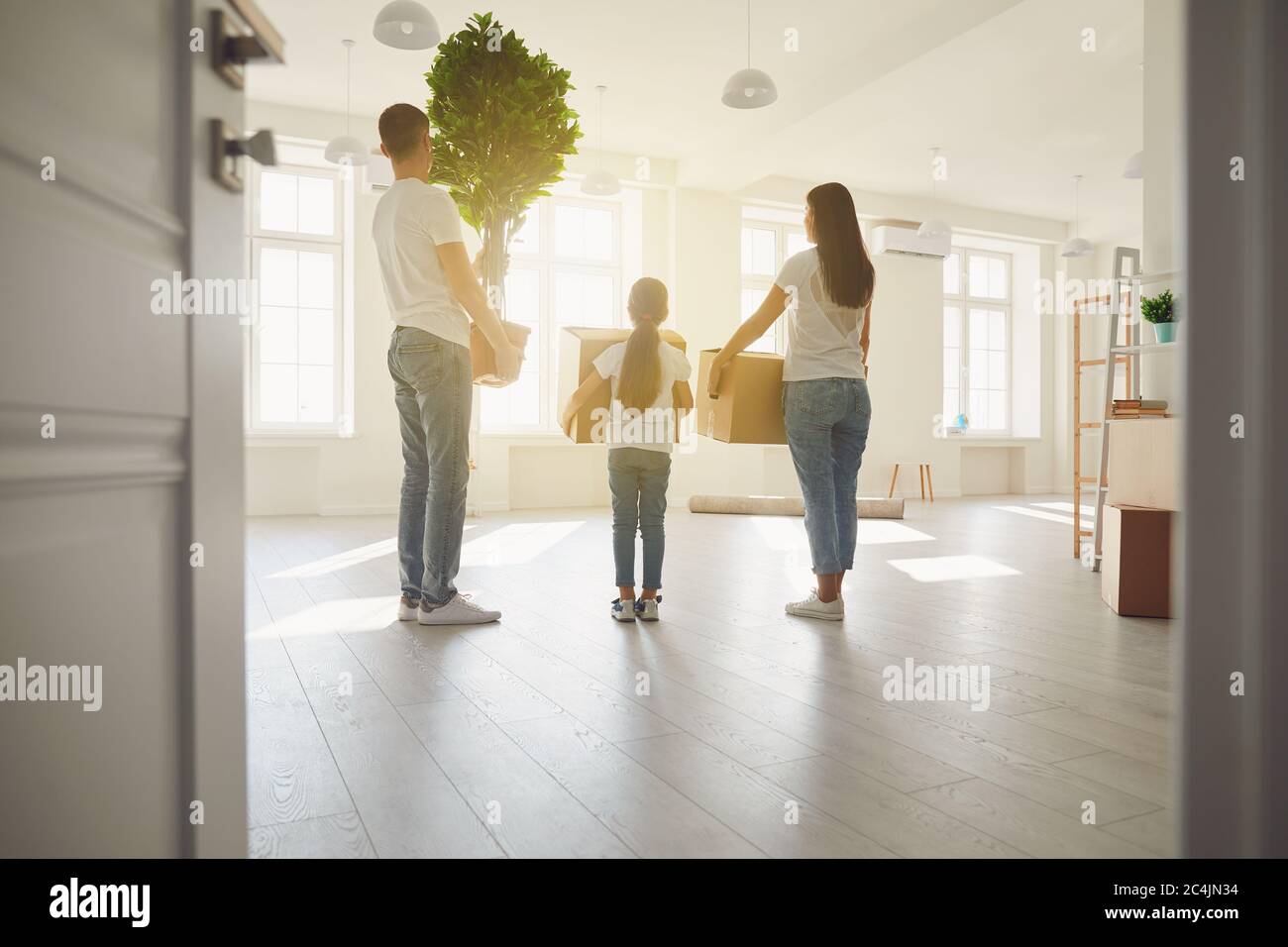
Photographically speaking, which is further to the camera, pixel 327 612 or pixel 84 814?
pixel 327 612

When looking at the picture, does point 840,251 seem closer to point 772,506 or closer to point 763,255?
point 772,506

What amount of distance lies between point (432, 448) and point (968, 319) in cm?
963

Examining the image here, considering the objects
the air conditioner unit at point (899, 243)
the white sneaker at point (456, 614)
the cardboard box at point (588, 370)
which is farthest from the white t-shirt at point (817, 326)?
the air conditioner unit at point (899, 243)

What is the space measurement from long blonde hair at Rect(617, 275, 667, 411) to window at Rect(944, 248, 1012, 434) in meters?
8.51

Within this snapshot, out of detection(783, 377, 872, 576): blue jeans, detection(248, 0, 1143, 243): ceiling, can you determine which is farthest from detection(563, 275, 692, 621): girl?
detection(248, 0, 1143, 243): ceiling

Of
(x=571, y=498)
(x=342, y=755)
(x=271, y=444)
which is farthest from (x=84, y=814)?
(x=571, y=498)

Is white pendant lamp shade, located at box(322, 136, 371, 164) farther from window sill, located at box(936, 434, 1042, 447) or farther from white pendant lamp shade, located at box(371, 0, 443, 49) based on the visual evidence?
window sill, located at box(936, 434, 1042, 447)

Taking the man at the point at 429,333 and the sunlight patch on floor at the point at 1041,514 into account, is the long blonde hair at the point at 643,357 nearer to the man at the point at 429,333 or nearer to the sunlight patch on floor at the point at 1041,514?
the man at the point at 429,333

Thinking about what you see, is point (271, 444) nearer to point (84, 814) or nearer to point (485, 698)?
point (485, 698)

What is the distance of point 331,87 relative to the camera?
6.64 meters

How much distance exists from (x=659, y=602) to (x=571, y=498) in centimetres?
521

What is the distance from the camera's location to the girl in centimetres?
273

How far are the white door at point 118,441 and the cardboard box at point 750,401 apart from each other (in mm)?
2121

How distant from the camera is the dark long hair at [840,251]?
2.78m
